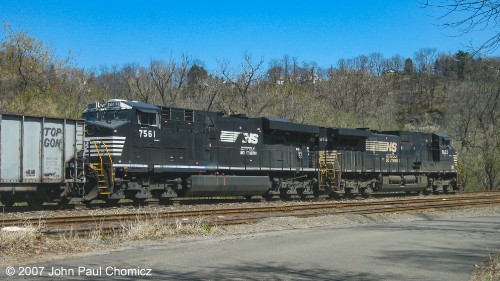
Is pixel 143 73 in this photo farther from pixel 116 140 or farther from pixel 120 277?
pixel 120 277

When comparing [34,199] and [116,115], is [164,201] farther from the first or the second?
[34,199]

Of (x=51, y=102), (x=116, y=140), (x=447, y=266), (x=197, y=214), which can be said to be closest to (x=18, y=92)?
(x=51, y=102)

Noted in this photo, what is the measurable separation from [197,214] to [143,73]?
39245 millimetres

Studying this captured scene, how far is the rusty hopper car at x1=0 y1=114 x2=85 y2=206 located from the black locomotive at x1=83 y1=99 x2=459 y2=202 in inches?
33.0

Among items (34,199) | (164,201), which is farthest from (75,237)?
(164,201)

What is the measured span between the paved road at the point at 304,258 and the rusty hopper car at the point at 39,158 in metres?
7.72

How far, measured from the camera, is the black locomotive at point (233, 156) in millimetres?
19078

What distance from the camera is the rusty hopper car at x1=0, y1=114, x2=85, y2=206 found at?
16.3 meters

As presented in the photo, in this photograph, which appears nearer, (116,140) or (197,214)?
(197,214)

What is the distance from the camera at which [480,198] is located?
90.9 ft

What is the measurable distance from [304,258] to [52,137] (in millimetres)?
11439

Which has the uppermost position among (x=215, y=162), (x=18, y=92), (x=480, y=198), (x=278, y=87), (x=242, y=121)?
(x=278, y=87)

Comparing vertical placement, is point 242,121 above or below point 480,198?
above

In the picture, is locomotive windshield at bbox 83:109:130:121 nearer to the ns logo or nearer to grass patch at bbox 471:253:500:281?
the ns logo
